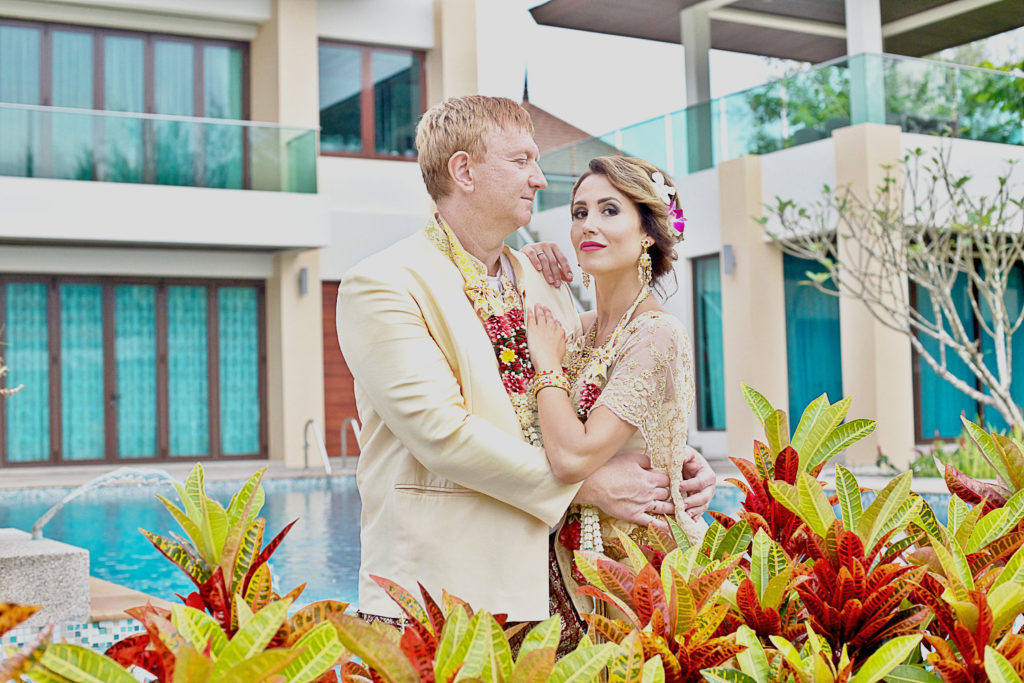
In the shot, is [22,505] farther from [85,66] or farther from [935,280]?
[935,280]

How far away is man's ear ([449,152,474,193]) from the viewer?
209 centimetres

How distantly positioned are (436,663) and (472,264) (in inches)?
44.9

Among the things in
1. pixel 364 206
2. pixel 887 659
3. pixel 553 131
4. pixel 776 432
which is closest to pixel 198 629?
pixel 887 659

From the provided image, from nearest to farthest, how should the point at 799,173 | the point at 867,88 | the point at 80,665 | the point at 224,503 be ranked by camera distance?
the point at 80,665 → the point at 224,503 → the point at 867,88 → the point at 799,173

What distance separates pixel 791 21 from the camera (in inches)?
632

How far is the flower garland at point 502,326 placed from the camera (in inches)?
82.2

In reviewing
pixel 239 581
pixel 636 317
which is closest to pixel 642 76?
pixel 636 317

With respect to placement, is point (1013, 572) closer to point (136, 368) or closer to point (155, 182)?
point (155, 182)

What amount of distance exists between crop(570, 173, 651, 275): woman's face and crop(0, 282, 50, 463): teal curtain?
14193mm

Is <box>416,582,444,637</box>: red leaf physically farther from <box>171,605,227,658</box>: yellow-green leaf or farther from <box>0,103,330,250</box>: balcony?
<box>0,103,330,250</box>: balcony

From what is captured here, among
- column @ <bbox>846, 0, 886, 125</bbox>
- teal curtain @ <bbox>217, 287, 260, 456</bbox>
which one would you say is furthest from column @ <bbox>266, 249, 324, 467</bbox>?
column @ <bbox>846, 0, 886, 125</bbox>

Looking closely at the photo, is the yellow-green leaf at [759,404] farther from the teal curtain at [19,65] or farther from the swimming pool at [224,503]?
the teal curtain at [19,65]

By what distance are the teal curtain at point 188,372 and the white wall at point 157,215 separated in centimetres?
120

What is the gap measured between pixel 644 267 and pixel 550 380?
17.4 inches
